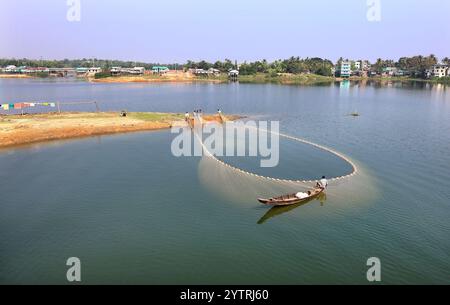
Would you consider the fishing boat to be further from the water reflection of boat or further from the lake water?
the lake water

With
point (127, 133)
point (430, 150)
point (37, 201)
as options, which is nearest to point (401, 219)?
point (430, 150)

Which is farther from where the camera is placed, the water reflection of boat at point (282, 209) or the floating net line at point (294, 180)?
the floating net line at point (294, 180)

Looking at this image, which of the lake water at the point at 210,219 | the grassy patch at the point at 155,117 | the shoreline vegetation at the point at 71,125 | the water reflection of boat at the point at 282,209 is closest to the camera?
the lake water at the point at 210,219

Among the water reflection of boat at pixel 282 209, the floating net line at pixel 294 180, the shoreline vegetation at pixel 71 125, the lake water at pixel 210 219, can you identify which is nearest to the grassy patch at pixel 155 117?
the shoreline vegetation at pixel 71 125

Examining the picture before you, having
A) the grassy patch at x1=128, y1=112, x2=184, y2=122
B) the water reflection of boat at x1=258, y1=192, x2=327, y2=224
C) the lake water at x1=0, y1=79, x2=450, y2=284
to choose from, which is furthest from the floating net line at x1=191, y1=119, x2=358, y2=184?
the grassy patch at x1=128, y1=112, x2=184, y2=122

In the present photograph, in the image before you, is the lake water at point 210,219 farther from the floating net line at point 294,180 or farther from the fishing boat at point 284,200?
the floating net line at point 294,180

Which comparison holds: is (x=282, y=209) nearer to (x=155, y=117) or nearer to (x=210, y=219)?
(x=210, y=219)
